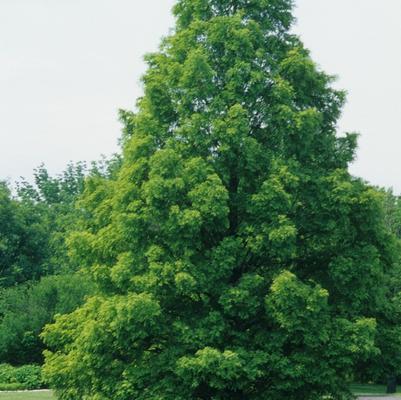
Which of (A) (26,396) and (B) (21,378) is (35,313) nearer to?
(B) (21,378)

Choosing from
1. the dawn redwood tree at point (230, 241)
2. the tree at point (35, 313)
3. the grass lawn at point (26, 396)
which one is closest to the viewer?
the dawn redwood tree at point (230, 241)

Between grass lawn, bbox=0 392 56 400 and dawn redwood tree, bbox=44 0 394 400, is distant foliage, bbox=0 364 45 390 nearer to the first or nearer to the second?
grass lawn, bbox=0 392 56 400

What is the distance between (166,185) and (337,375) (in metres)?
6.63

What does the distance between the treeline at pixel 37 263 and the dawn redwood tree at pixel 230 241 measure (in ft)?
10.5

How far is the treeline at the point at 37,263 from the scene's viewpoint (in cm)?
4634

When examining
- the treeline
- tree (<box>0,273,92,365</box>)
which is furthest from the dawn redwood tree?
tree (<box>0,273,92,365</box>)

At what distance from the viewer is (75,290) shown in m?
46.1

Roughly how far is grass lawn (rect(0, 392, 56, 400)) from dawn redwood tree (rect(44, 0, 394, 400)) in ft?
46.9

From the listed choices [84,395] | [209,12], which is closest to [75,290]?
[84,395]

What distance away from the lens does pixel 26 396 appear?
124 feet

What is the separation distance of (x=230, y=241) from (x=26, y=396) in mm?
20861

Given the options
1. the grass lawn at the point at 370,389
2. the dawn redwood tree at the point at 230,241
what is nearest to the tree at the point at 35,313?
the grass lawn at the point at 370,389

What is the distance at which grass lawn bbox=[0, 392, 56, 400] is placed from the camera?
36.5 metres

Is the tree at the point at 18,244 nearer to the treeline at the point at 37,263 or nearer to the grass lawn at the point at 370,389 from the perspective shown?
the treeline at the point at 37,263
